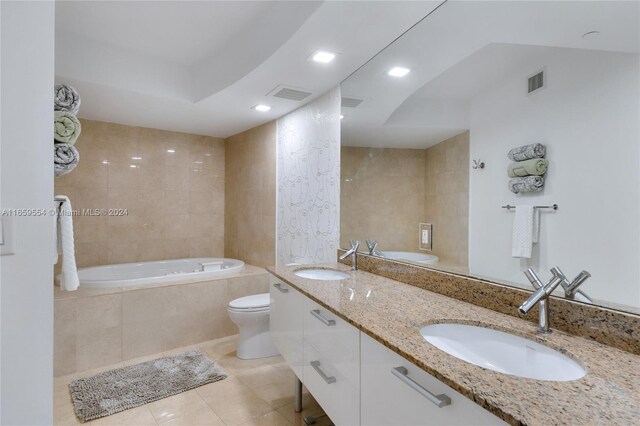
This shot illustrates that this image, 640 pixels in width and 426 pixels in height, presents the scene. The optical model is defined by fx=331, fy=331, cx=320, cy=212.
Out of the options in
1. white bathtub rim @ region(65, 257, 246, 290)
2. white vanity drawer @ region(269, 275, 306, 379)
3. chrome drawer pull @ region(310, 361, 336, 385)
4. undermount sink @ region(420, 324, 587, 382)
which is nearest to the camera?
undermount sink @ region(420, 324, 587, 382)

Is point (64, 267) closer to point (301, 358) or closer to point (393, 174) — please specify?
point (301, 358)

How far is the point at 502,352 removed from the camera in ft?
3.53

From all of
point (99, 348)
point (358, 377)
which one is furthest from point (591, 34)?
point (99, 348)

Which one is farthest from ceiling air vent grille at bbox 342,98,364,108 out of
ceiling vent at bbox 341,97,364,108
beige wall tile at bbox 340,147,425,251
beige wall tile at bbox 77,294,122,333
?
beige wall tile at bbox 77,294,122,333

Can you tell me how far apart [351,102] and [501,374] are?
2.04 metres

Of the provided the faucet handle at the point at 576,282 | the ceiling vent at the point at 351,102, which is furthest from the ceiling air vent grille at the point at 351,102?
the faucet handle at the point at 576,282

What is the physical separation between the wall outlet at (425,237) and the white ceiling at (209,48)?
1079mm

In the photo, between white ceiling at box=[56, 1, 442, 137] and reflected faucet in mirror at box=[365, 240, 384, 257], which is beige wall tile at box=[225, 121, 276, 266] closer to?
white ceiling at box=[56, 1, 442, 137]

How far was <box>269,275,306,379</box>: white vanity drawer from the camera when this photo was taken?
5.54ft

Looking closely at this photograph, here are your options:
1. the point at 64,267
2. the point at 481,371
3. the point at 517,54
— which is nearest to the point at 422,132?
the point at 517,54

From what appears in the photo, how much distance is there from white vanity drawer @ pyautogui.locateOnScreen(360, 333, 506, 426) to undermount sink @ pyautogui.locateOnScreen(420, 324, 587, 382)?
0.20 metres

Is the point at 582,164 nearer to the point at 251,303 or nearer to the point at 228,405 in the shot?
the point at 228,405

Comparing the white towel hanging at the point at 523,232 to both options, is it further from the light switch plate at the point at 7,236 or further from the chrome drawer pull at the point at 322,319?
the light switch plate at the point at 7,236

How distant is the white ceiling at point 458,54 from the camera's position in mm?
1075
